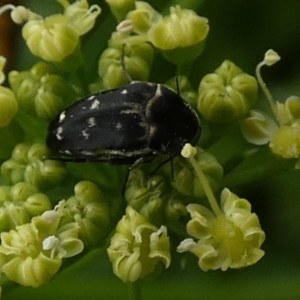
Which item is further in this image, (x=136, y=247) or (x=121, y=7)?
(x=121, y=7)

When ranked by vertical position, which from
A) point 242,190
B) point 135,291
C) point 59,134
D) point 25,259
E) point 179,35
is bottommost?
point 242,190

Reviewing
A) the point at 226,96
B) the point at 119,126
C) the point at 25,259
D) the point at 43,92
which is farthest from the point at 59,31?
the point at 25,259

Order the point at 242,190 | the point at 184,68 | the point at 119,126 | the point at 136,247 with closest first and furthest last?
1. the point at 136,247
2. the point at 119,126
3. the point at 184,68
4. the point at 242,190

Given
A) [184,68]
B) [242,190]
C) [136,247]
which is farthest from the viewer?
[242,190]

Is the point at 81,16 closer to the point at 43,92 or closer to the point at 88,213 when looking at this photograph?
the point at 43,92

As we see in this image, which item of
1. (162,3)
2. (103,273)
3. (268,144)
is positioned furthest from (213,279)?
(162,3)

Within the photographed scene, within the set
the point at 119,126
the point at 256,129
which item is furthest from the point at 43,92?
the point at 256,129

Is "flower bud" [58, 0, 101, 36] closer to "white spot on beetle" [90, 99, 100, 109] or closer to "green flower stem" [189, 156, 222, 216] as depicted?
"white spot on beetle" [90, 99, 100, 109]

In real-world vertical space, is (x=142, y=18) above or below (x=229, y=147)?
above
